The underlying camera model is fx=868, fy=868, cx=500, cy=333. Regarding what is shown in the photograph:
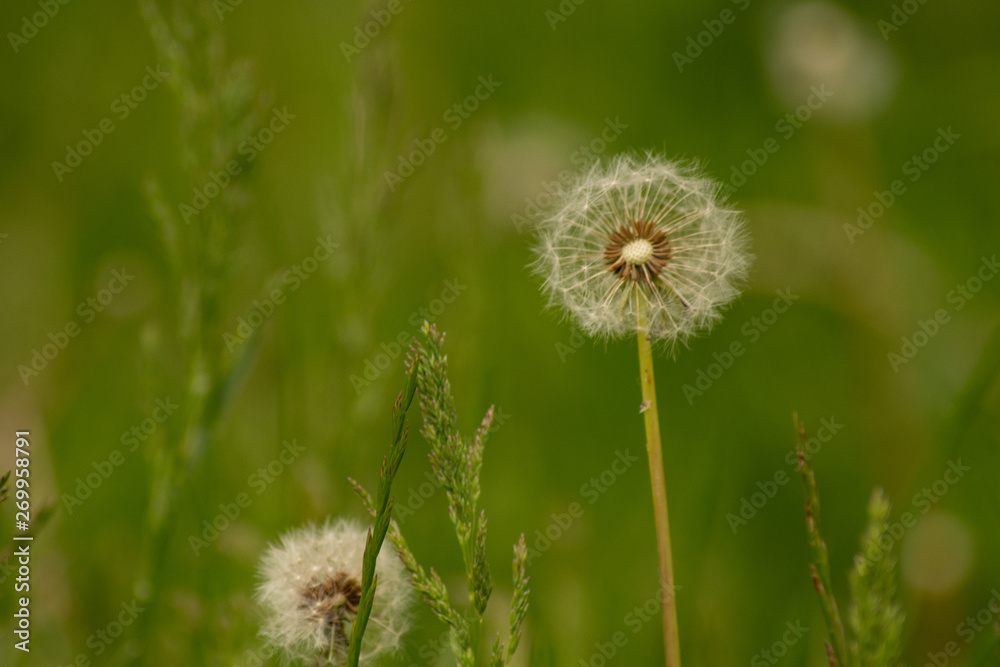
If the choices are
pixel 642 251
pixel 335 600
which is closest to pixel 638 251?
pixel 642 251

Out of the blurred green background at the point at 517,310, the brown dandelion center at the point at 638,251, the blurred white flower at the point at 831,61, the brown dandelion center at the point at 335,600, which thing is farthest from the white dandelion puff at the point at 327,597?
the blurred white flower at the point at 831,61

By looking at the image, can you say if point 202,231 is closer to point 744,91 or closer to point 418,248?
point 418,248

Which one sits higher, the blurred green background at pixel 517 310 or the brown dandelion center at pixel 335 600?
the blurred green background at pixel 517 310

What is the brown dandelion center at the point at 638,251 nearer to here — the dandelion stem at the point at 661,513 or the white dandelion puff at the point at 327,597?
the dandelion stem at the point at 661,513

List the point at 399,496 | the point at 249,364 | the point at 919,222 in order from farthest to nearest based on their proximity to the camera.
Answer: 1. the point at 919,222
2. the point at 399,496
3. the point at 249,364

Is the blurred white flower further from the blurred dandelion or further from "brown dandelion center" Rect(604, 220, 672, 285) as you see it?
"brown dandelion center" Rect(604, 220, 672, 285)

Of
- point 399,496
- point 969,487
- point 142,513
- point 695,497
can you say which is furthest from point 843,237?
point 142,513

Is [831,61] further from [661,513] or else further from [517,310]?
[661,513]
